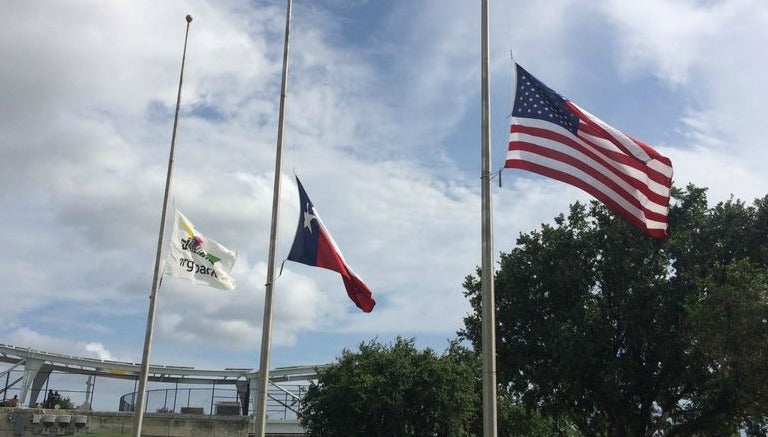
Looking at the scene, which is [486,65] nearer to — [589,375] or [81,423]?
[589,375]

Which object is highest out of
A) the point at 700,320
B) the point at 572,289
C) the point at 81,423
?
the point at 572,289

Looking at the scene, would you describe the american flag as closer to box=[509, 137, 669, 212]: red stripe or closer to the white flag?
box=[509, 137, 669, 212]: red stripe

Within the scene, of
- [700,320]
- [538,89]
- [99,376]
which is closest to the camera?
[538,89]

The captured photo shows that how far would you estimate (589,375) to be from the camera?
112ft

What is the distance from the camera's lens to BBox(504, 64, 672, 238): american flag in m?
15.8

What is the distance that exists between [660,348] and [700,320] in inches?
221

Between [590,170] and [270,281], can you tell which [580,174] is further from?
[270,281]

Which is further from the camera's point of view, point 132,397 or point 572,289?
point 132,397

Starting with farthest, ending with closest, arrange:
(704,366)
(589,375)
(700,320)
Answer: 1. (589,375)
2. (704,366)
3. (700,320)

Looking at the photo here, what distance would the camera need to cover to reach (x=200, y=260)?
75.1ft

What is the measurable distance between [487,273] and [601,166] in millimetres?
3505

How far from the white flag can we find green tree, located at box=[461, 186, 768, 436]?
16.7 m

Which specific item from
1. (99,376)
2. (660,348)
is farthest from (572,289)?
(99,376)

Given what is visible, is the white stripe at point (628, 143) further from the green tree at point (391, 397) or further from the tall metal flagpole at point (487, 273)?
the green tree at point (391, 397)
